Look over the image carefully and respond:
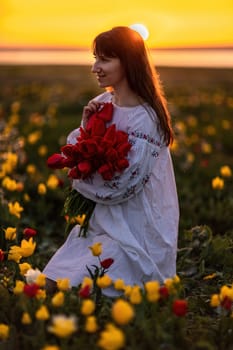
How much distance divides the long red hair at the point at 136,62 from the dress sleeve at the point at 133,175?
4.5 inches

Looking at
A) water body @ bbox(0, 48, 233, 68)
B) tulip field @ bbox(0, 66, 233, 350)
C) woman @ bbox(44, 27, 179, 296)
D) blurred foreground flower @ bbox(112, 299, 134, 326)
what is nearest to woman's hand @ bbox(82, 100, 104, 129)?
woman @ bbox(44, 27, 179, 296)

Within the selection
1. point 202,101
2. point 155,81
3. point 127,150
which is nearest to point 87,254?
point 127,150

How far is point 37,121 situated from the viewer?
28.5ft

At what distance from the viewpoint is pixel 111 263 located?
131 inches

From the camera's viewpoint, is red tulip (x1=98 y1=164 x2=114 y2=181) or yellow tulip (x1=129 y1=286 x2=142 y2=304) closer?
yellow tulip (x1=129 y1=286 x2=142 y2=304)

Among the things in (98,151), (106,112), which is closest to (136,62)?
(106,112)

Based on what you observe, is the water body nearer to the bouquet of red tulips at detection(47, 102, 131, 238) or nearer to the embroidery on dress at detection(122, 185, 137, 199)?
the bouquet of red tulips at detection(47, 102, 131, 238)

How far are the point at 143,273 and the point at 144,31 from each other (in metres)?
1.28

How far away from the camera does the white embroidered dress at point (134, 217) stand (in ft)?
12.0

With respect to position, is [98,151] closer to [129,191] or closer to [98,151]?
[98,151]

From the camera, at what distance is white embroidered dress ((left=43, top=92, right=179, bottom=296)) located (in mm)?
3646

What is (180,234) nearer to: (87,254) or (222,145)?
(87,254)

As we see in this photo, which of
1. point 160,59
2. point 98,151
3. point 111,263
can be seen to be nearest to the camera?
point 111,263

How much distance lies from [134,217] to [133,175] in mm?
235
